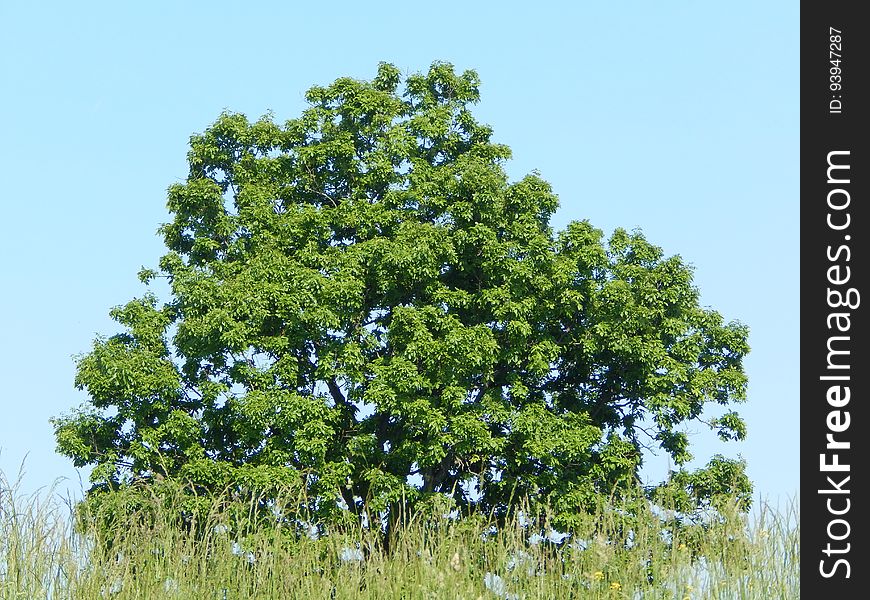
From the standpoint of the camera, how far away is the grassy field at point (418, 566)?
876 centimetres

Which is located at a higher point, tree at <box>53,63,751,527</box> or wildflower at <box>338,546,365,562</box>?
tree at <box>53,63,751,527</box>

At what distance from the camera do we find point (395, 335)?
22.5 metres

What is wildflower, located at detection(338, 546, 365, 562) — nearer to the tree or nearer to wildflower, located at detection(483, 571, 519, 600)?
wildflower, located at detection(483, 571, 519, 600)

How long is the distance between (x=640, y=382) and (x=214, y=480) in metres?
9.85

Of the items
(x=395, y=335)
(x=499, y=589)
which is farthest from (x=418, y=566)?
(x=395, y=335)

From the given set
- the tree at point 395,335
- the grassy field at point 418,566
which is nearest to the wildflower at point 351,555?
the grassy field at point 418,566

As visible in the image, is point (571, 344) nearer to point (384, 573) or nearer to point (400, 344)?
point (400, 344)

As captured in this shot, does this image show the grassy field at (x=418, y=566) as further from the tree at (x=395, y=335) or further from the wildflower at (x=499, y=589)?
the tree at (x=395, y=335)

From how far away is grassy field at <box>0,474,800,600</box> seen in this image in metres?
8.76

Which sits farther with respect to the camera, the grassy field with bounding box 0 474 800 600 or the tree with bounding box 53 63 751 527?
the tree with bounding box 53 63 751 527

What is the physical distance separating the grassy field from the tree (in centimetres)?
1133

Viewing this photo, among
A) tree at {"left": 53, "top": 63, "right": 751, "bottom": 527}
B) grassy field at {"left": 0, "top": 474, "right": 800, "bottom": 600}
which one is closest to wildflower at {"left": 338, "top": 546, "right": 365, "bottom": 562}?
grassy field at {"left": 0, "top": 474, "right": 800, "bottom": 600}

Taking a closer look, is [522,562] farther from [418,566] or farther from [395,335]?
[395,335]
